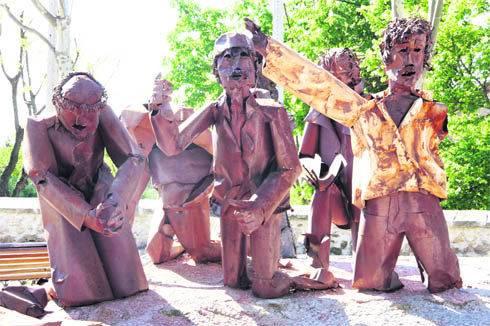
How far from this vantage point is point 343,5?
1270 centimetres

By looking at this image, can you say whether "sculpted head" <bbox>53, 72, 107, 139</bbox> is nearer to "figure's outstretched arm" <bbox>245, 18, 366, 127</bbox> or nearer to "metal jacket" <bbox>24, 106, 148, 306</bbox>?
"metal jacket" <bbox>24, 106, 148, 306</bbox>

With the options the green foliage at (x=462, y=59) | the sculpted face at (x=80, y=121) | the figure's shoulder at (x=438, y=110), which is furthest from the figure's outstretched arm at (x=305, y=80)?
the green foliage at (x=462, y=59)

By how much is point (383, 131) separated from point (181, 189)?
184 cm

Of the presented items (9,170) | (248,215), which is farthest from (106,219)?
(9,170)

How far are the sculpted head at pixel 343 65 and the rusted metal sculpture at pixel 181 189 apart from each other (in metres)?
1.14

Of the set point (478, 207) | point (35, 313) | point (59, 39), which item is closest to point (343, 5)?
point (478, 207)

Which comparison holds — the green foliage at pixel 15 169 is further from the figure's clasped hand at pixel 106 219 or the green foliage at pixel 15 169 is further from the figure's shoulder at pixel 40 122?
the figure's clasped hand at pixel 106 219

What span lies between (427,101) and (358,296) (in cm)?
133

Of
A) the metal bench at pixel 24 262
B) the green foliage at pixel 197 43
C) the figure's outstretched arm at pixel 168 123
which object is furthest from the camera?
the green foliage at pixel 197 43

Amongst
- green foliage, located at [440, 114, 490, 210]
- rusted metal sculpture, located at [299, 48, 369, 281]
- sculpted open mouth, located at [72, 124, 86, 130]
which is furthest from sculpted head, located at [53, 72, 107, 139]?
green foliage, located at [440, 114, 490, 210]

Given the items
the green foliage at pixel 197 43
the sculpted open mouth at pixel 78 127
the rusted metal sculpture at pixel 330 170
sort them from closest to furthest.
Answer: the sculpted open mouth at pixel 78 127 → the rusted metal sculpture at pixel 330 170 → the green foliage at pixel 197 43

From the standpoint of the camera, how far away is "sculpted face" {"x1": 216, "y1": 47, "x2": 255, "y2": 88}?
3.68 m

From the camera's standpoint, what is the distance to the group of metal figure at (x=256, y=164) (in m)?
3.54

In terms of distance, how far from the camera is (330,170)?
177 inches
